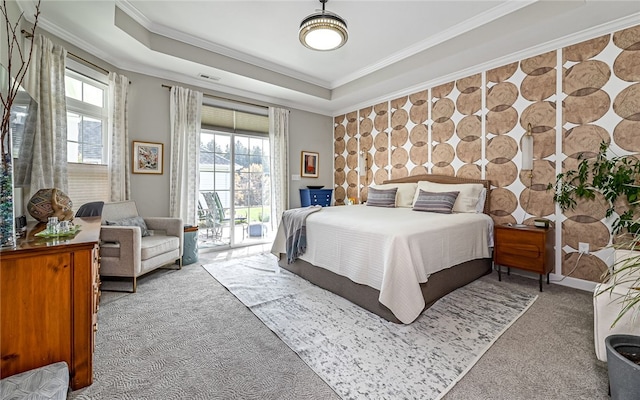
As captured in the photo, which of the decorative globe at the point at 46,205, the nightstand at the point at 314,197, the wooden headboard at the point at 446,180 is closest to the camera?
the decorative globe at the point at 46,205

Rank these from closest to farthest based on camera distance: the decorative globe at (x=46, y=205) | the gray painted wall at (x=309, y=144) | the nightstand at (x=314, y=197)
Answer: the decorative globe at (x=46, y=205) → the nightstand at (x=314, y=197) → the gray painted wall at (x=309, y=144)

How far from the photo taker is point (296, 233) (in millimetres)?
3141

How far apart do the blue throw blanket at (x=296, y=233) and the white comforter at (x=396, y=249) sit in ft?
0.22

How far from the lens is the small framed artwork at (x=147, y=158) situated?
377cm

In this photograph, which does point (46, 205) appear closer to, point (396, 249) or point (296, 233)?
point (296, 233)

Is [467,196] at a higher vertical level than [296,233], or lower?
higher

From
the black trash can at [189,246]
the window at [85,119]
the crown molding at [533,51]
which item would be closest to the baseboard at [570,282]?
the crown molding at [533,51]

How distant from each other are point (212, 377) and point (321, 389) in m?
0.64

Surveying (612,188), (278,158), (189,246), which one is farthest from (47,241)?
(612,188)

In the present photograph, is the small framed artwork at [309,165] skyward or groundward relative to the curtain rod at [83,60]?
groundward

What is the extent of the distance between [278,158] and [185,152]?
5.34ft

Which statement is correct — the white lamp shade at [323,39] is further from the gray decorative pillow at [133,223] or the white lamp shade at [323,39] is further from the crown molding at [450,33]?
the gray decorative pillow at [133,223]

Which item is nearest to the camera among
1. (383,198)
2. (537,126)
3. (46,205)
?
(46,205)

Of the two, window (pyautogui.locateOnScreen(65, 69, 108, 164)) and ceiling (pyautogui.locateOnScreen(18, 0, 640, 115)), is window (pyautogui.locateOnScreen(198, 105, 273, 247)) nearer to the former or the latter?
ceiling (pyautogui.locateOnScreen(18, 0, 640, 115))
